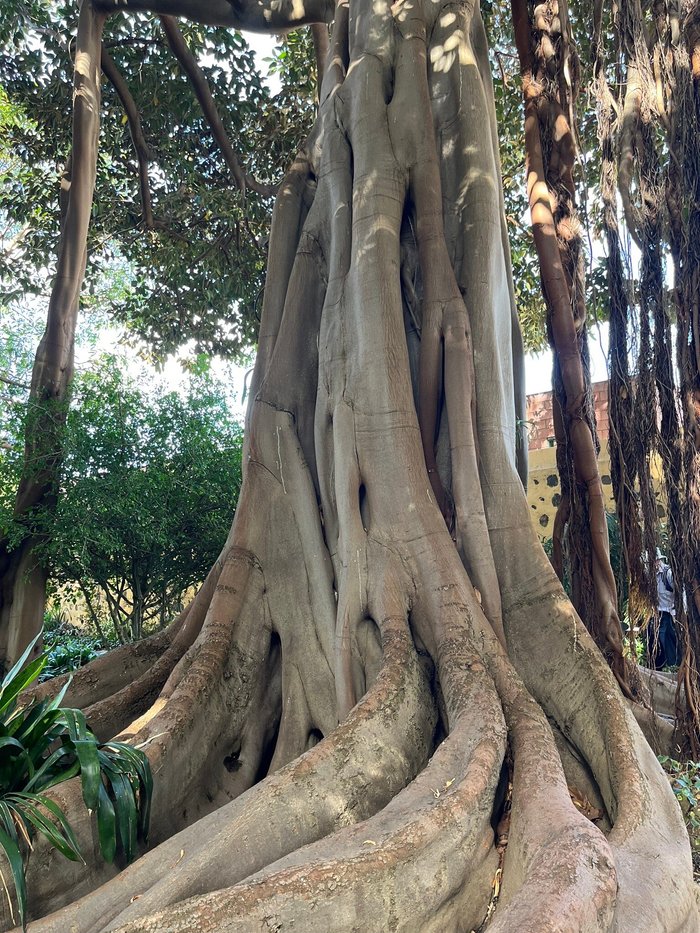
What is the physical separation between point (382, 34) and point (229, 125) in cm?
460

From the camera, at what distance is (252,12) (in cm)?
630

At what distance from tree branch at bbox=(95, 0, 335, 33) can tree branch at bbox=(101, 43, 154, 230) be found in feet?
5.67

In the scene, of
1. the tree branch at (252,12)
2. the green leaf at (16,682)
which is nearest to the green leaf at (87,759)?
the green leaf at (16,682)

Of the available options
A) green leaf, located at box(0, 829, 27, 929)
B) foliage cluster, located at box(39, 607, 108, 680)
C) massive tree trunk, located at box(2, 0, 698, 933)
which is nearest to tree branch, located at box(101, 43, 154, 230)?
massive tree trunk, located at box(2, 0, 698, 933)

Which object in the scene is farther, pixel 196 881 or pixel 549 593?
pixel 549 593

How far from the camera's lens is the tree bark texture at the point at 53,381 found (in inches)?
285

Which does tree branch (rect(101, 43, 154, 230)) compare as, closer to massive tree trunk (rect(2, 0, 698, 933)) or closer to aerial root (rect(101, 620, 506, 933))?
massive tree trunk (rect(2, 0, 698, 933))

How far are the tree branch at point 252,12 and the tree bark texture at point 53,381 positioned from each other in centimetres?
103

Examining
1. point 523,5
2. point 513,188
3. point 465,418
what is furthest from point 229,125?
point 465,418

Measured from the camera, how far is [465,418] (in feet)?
13.7

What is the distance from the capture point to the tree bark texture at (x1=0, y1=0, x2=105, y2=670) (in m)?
7.24

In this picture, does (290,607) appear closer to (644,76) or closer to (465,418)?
(465,418)

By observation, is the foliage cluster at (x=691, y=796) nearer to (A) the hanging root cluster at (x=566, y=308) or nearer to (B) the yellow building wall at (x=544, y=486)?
(A) the hanging root cluster at (x=566, y=308)

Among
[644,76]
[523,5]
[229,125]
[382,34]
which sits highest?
[229,125]
